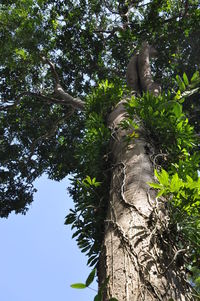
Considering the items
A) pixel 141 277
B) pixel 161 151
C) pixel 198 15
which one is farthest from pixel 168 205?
pixel 198 15

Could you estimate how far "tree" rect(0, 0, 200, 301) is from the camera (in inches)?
76.5

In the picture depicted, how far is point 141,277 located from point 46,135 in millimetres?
7912

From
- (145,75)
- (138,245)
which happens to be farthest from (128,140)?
(145,75)

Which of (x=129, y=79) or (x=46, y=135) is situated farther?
(x=46, y=135)

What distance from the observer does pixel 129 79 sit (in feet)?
20.2

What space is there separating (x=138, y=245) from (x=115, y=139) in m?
1.79

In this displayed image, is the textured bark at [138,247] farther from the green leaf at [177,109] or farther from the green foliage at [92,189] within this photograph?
the green leaf at [177,109]

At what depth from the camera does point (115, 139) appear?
353cm

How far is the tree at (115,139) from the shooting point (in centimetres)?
194

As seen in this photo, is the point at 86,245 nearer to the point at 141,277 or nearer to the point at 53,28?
the point at 141,277

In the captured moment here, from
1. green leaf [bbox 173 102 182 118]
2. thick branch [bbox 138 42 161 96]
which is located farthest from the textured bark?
thick branch [bbox 138 42 161 96]

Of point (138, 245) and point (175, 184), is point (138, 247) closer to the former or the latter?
point (138, 245)

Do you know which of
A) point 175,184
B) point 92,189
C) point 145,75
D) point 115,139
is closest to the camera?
point 175,184

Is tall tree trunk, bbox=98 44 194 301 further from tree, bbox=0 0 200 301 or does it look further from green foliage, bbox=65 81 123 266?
green foliage, bbox=65 81 123 266
